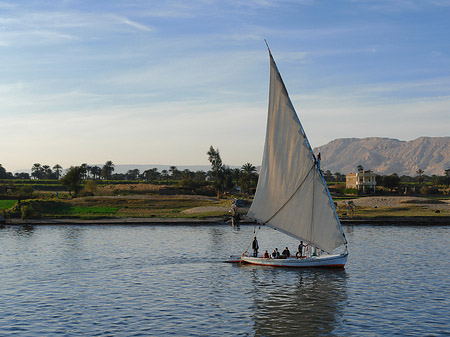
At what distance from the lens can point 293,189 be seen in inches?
1953

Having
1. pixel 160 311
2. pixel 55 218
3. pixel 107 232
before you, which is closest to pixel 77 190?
pixel 55 218

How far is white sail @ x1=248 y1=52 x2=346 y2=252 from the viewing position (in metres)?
48.3

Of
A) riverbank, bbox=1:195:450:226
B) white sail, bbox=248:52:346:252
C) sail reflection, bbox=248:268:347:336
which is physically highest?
white sail, bbox=248:52:346:252

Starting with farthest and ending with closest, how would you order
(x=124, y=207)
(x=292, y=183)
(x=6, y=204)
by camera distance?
(x=124, y=207) → (x=6, y=204) → (x=292, y=183)

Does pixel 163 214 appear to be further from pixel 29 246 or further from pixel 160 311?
pixel 160 311

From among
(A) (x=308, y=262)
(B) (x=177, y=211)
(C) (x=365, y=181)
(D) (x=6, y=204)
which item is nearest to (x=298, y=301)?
(A) (x=308, y=262)

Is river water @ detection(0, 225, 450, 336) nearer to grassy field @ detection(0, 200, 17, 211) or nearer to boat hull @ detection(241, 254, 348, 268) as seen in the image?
boat hull @ detection(241, 254, 348, 268)

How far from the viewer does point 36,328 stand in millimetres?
31969

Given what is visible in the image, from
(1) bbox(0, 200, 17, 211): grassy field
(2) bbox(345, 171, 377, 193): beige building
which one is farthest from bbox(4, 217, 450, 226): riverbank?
(2) bbox(345, 171, 377, 193): beige building

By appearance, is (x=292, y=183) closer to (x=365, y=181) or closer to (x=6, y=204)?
(x=6, y=204)

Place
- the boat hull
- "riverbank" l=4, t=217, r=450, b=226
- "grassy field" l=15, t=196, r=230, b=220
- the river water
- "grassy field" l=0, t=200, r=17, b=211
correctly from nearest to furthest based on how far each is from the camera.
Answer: the river water, the boat hull, "riverbank" l=4, t=217, r=450, b=226, "grassy field" l=15, t=196, r=230, b=220, "grassy field" l=0, t=200, r=17, b=211

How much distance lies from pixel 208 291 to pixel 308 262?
43.0 ft

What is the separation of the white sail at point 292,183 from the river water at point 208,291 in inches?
174

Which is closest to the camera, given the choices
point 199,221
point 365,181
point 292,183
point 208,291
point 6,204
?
point 208,291
